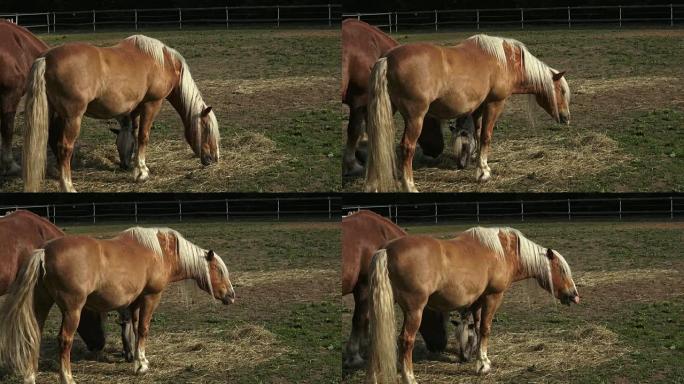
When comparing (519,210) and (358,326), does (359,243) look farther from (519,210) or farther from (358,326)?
(519,210)

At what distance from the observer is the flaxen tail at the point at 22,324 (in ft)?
31.4

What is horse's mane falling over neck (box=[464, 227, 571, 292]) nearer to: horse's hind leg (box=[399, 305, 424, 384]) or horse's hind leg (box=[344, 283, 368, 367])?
horse's hind leg (box=[399, 305, 424, 384])

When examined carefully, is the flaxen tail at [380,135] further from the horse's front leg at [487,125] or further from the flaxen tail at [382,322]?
the horse's front leg at [487,125]

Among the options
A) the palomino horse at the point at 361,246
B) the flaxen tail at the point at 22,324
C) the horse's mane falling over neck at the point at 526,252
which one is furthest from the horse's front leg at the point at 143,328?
the horse's mane falling over neck at the point at 526,252

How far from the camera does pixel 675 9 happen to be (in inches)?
452

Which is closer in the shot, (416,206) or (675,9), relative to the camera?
(416,206)

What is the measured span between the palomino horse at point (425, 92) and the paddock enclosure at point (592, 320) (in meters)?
0.76

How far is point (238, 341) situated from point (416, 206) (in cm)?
206

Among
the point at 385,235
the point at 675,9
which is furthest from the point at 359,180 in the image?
the point at 675,9

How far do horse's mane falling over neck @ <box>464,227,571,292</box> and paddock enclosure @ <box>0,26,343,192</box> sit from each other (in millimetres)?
1195

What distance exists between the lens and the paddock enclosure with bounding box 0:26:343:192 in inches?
392

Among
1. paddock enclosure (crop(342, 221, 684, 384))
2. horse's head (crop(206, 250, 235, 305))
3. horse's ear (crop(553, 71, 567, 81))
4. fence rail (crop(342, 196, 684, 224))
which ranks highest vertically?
horse's ear (crop(553, 71, 567, 81))

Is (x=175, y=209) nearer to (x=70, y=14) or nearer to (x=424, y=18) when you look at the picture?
(x=70, y=14)

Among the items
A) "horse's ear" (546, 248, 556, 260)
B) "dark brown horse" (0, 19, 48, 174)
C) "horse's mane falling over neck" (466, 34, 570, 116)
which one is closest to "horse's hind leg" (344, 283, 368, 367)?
"horse's ear" (546, 248, 556, 260)
